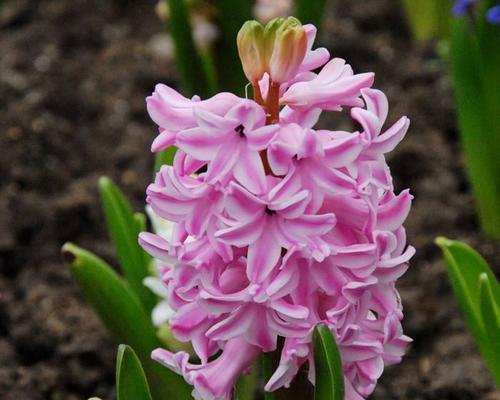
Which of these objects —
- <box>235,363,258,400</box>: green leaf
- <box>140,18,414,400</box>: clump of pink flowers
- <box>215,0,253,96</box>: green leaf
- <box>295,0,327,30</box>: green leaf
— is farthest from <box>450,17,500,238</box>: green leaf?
<box>140,18,414,400</box>: clump of pink flowers

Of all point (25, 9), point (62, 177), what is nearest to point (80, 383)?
point (62, 177)

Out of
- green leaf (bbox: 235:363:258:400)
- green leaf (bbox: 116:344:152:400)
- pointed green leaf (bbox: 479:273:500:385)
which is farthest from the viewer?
green leaf (bbox: 235:363:258:400)

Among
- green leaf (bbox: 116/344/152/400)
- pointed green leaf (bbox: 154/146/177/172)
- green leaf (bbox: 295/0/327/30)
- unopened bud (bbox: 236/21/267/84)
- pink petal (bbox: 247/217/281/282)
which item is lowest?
green leaf (bbox: 295/0/327/30)

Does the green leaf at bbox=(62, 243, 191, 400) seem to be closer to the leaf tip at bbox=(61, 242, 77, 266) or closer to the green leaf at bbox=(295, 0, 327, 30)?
the leaf tip at bbox=(61, 242, 77, 266)

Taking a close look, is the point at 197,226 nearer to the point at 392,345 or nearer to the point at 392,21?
the point at 392,345

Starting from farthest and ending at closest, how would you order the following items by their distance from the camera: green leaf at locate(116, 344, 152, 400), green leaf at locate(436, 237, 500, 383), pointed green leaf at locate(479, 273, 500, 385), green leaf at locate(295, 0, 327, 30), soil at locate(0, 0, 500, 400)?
green leaf at locate(295, 0, 327, 30)
soil at locate(0, 0, 500, 400)
green leaf at locate(436, 237, 500, 383)
pointed green leaf at locate(479, 273, 500, 385)
green leaf at locate(116, 344, 152, 400)

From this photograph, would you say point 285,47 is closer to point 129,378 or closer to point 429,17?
point 129,378

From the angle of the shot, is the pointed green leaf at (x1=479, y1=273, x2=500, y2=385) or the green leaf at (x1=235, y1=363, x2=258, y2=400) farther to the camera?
the green leaf at (x1=235, y1=363, x2=258, y2=400)
